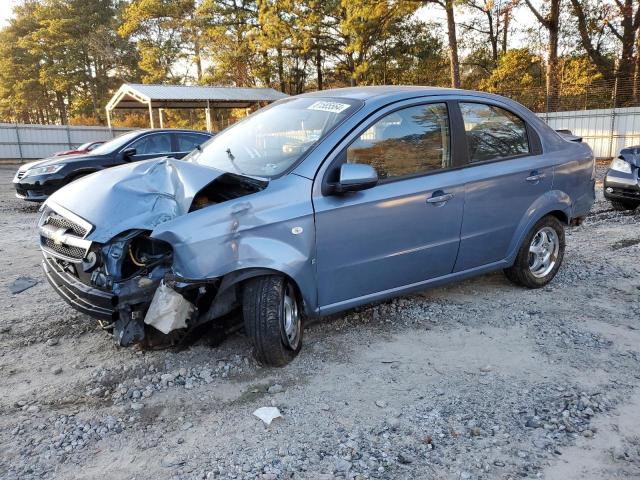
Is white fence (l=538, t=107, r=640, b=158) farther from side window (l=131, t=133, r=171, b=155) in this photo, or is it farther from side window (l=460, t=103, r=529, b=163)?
side window (l=460, t=103, r=529, b=163)

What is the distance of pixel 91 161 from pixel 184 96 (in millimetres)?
13714

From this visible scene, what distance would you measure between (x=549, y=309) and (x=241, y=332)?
2598 millimetres

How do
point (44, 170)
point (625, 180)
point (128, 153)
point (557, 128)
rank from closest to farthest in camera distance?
point (625, 180), point (128, 153), point (44, 170), point (557, 128)

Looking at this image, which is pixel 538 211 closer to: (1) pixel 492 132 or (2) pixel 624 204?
(1) pixel 492 132

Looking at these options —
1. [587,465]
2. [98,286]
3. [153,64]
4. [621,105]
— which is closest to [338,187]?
[98,286]

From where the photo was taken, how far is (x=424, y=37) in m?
30.2

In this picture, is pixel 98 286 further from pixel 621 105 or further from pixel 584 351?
pixel 621 105

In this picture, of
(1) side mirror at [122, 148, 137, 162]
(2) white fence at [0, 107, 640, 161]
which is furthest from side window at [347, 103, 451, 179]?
(2) white fence at [0, 107, 640, 161]

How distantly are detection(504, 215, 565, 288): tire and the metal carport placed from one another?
753 inches

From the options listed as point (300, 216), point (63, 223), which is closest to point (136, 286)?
point (63, 223)

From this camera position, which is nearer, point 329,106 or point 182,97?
point 329,106

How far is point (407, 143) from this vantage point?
3.67m

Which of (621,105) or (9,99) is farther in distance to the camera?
(9,99)

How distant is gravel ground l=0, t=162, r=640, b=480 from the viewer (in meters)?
2.43
